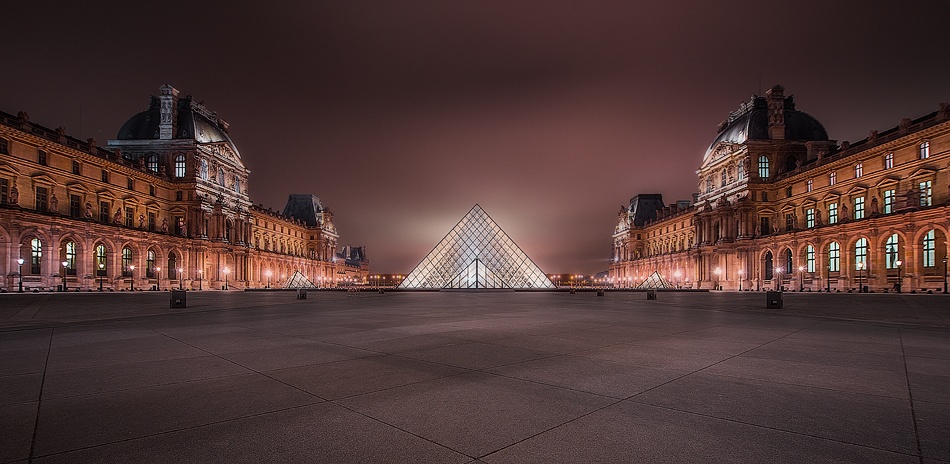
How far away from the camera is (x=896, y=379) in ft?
14.8

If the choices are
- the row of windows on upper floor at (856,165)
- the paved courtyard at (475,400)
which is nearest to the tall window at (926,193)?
the row of windows on upper floor at (856,165)

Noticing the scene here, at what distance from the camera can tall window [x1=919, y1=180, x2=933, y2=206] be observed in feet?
102

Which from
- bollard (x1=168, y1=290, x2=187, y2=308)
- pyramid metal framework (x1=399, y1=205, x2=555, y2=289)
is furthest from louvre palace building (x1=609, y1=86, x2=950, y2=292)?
bollard (x1=168, y1=290, x2=187, y2=308)

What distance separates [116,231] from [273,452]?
44.6 meters

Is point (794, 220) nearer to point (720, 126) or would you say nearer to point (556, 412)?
point (720, 126)

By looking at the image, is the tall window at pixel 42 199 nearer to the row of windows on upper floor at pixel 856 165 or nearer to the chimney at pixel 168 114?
the chimney at pixel 168 114

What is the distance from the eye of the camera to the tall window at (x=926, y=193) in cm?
3102

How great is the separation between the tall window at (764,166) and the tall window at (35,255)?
63478 millimetres

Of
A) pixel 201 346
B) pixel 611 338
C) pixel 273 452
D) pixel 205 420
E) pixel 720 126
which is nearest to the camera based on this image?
pixel 273 452

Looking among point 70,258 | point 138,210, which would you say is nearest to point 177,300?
point 70,258

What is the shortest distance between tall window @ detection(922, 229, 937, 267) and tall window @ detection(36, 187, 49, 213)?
197 feet

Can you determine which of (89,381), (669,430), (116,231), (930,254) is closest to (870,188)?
(930,254)

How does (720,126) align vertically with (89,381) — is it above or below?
above

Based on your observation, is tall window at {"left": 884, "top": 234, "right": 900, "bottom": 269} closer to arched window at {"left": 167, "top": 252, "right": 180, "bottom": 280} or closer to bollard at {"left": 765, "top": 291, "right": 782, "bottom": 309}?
bollard at {"left": 765, "top": 291, "right": 782, "bottom": 309}
